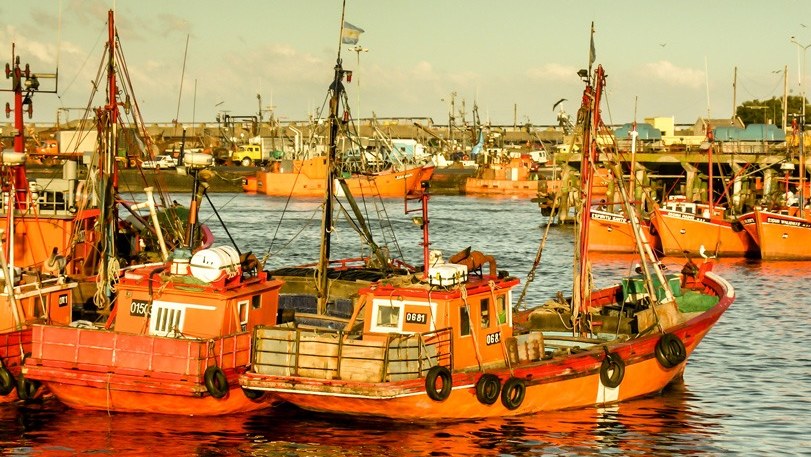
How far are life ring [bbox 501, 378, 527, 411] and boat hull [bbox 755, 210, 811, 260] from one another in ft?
127

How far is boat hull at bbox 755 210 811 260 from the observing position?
62344mm

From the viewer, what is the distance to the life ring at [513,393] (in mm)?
26266

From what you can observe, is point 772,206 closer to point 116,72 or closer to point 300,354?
point 116,72

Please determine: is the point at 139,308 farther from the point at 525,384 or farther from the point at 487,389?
the point at 525,384

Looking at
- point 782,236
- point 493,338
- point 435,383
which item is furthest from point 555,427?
point 782,236

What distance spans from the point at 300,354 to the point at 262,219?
6944 centimetres

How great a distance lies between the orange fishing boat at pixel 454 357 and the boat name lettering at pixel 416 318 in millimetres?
20

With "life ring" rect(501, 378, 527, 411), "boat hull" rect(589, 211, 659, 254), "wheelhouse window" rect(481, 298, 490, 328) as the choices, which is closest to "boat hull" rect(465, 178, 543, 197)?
"boat hull" rect(589, 211, 659, 254)

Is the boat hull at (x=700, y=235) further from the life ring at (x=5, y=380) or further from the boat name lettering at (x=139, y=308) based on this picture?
the life ring at (x=5, y=380)

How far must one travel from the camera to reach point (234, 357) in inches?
1026

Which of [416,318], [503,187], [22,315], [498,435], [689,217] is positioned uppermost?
[503,187]

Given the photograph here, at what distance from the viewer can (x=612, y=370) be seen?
28375 millimetres

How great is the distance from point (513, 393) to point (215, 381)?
6005 mm

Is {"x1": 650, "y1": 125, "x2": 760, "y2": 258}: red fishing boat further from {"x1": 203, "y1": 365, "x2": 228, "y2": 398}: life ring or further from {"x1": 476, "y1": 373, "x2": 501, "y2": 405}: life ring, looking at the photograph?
{"x1": 203, "y1": 365, "x2": 228, "y2": 398}: life ring
